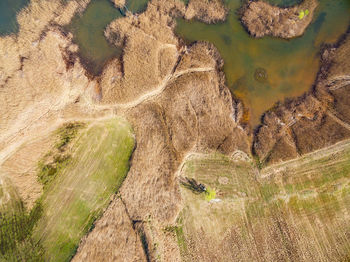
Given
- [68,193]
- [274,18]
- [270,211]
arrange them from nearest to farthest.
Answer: [68,193] < [270,211] < [274,18]

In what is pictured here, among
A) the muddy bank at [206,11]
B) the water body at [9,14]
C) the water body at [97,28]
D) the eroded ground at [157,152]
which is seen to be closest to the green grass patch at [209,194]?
the eroded ground at [157,152]

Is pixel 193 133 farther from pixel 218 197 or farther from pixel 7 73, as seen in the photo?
pixel 7 73

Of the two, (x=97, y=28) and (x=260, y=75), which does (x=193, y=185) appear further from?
(x=97, y=28)

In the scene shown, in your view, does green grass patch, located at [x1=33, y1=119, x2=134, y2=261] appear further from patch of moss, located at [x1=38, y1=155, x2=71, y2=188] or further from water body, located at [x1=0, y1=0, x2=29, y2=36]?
water body, located at [x1=0, y1=0, x2=29, y2=36]

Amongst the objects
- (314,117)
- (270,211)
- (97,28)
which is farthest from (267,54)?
(97,28)

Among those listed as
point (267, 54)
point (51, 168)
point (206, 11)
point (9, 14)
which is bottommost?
point (51, 168)

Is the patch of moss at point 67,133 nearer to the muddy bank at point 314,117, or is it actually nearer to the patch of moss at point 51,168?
the patch of moss at point 51,168

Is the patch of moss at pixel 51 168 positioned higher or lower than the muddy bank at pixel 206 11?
lower
